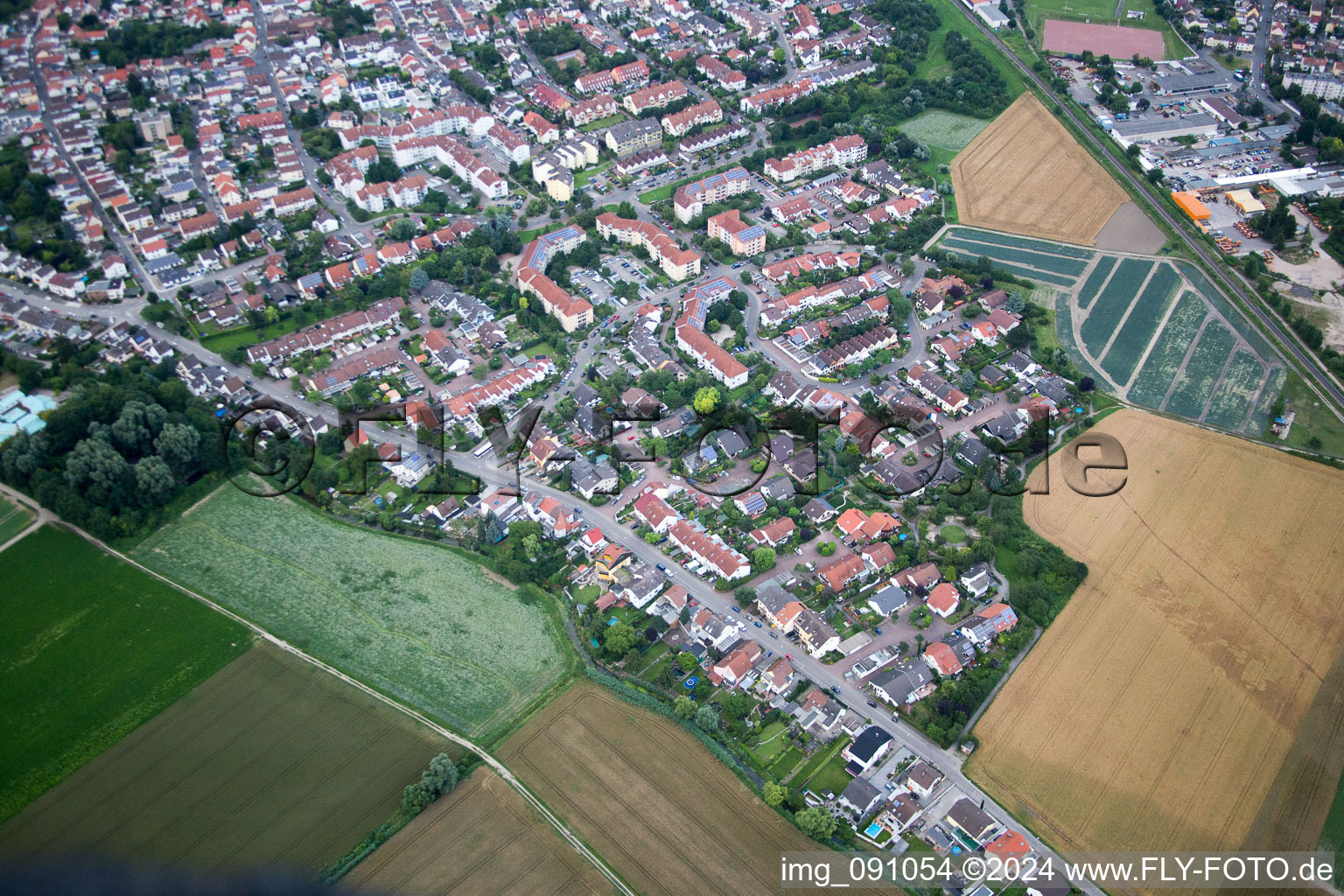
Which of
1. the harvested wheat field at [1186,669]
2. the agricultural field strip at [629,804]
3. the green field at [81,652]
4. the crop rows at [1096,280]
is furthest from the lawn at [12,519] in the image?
the crop rows at [1096,280]

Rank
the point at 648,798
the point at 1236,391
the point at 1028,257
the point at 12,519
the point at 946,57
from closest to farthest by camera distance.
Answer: the point at 648,798, the point at 12,519, the point at 1236,391, the point at 1028,257, the point at 946,57

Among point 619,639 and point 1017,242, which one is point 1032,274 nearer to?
point 1017,242

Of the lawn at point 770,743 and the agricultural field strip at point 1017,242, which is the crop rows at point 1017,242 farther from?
the lawn at point 770,743

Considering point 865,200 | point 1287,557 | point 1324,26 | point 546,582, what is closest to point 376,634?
point 546,582

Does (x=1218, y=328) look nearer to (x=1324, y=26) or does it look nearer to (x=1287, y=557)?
(x=1287, y=557)

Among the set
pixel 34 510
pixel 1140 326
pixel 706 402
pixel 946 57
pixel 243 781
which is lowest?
pixel 1140 326

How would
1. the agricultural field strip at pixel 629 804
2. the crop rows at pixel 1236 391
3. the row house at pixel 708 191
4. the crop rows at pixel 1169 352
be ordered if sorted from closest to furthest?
the agricultural field strip at pixel 629 804, the crop rows at pixel 1236 391, the crop rows at pixel 1169 352, the row house at pixel 708 191

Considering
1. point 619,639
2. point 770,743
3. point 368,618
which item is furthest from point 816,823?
point 368,618
